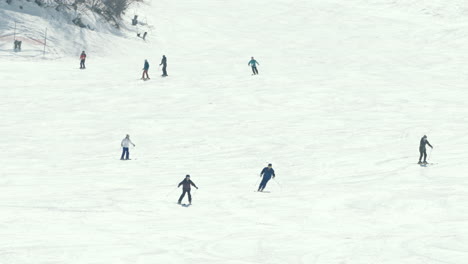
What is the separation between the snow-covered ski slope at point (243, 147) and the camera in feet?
51.0

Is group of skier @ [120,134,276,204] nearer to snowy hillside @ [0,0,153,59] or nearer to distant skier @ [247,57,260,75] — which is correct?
distant skier @ [247,57,260,75]

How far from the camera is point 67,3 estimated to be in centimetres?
4888

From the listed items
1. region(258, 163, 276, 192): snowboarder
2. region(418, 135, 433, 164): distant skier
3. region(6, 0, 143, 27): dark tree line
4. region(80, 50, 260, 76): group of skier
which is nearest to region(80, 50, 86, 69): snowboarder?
region(80, 50, 260, 76): group of skier

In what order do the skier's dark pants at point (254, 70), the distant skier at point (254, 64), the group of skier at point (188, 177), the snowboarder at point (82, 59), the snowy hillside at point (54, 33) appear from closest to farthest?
the group of skier at point (188, 177) < the distant skier at point (254, 64) < the skier's dark pants at point (254, 70) < the snowboarder at point (82, 59) < the snowy hillside at point (54, 33)

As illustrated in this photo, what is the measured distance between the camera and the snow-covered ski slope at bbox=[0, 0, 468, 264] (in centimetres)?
1553

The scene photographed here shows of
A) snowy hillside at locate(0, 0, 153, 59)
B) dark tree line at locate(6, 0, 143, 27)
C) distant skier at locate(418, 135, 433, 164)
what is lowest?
distant skier at locate(418, 135, 433, 164)

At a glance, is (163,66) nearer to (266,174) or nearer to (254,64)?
(254,64)

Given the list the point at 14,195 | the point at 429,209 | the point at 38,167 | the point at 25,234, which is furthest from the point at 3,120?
the point at 429,209

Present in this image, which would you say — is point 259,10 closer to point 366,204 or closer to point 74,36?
point 74,36

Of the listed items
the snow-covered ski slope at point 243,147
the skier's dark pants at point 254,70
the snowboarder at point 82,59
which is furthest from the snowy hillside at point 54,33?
the skier's dark pants at point 254,70

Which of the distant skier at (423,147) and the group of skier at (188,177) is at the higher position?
the distant skier at (423,147)

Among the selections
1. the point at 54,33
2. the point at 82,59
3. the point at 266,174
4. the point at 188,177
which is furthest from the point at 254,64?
the point at 188,177

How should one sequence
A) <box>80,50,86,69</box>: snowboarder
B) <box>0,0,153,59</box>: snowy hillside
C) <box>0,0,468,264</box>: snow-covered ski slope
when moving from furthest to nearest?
<box>0,0,153,59</box>: snowy hillside, <box>80,50,86,69</box>: snowboarder, <box>0,0,468,264</box>: snow-covered ski slope

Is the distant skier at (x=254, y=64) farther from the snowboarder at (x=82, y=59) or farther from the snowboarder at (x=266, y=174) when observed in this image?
the snowboarder at (x=266, y=174)
